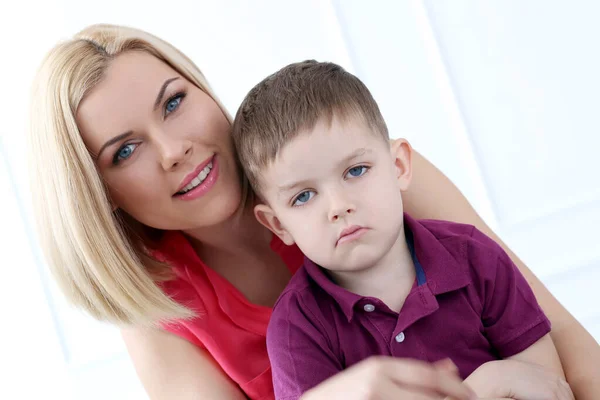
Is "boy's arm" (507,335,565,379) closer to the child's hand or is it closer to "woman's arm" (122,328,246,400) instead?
the child's hand

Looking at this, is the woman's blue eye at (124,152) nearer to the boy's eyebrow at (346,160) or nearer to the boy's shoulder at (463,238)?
the boy's eyebrow at (346,160)

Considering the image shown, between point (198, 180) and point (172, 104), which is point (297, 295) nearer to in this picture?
point (198, 180)

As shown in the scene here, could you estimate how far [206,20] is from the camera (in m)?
2.24

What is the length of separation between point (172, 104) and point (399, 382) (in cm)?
72

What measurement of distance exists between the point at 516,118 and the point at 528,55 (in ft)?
0.63

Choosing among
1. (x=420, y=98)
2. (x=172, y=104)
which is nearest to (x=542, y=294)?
(x=172, y=104)

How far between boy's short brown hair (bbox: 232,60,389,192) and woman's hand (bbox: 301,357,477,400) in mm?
390

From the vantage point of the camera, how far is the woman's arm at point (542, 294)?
1307mm

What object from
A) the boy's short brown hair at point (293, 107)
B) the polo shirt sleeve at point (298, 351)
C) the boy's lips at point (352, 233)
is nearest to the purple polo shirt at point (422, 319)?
the polo shirt sleeve at point (298, 351)

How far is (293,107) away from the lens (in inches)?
48.1

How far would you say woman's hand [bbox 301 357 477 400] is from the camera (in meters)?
0.99

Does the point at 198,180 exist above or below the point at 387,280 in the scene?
above

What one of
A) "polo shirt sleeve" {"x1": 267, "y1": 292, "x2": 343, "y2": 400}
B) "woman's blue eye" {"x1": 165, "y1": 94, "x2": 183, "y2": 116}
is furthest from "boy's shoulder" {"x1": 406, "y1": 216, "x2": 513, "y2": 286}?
"woman's blue eye" {"x1": 165, "y1": 94, "x2": 183, "y2": 116}

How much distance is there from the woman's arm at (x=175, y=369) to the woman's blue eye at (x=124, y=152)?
36 cm
